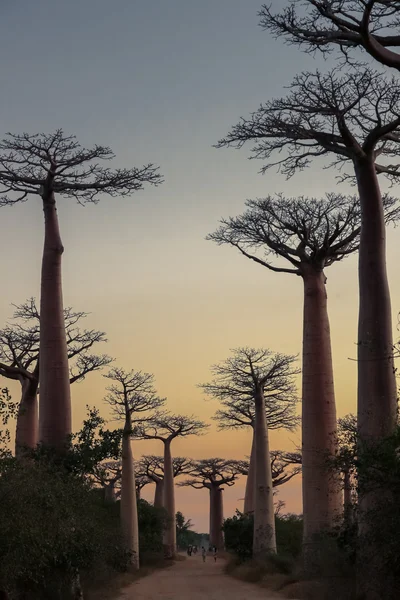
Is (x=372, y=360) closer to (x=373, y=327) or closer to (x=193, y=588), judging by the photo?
(x=373, y=327)

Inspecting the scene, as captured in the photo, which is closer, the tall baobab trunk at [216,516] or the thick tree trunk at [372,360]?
the thick tree trunk at [372,360]

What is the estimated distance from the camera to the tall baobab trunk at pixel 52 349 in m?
15.1

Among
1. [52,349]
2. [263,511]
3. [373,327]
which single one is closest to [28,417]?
[52,349]

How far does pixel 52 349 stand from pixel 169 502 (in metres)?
18.0

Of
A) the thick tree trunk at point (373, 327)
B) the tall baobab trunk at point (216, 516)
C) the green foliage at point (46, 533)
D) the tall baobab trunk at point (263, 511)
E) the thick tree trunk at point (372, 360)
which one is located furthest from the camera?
the tall baobab trunk at point (216, 516)

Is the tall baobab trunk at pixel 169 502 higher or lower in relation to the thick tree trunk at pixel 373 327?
lower

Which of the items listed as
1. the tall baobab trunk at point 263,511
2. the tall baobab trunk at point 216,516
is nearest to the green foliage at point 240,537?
the tall baobab trunk at point 263,511

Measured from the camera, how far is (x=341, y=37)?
10648 millimetres

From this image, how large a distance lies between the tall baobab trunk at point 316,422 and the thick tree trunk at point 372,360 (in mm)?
3192

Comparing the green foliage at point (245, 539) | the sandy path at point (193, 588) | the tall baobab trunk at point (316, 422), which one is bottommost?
the sandy path at point (193, 588)

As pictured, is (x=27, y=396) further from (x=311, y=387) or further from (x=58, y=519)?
(x=58, y=519)

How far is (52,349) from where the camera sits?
51.1 feet

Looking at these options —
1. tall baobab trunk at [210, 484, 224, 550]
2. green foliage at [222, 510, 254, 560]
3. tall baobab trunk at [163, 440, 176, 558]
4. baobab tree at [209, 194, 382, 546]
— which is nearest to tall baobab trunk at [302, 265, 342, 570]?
baobab tree at [209, 194, 382, 546]

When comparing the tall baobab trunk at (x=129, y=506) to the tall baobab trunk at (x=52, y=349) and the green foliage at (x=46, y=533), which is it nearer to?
the tall baobab trunk at (x=52, y=349)
